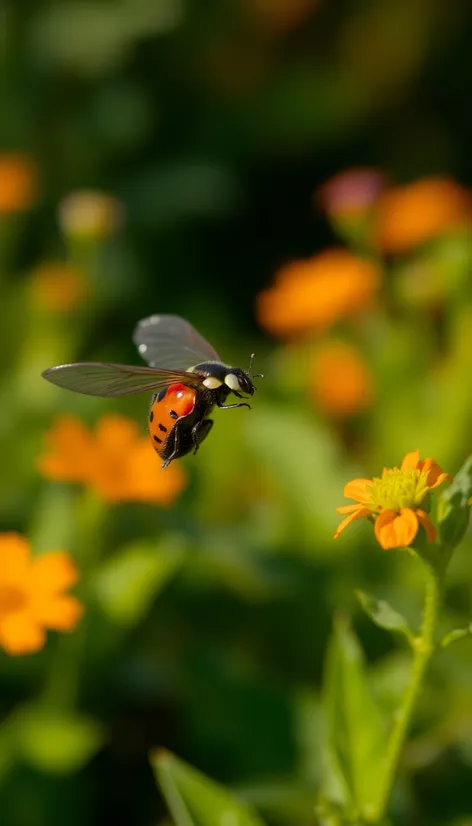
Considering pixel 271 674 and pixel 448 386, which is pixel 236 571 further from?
pixel 448 386

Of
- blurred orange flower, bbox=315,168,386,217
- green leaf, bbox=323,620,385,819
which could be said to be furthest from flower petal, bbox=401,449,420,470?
blurred orange flower, bbox=315,168,386,217

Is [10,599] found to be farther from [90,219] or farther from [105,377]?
[90,219]

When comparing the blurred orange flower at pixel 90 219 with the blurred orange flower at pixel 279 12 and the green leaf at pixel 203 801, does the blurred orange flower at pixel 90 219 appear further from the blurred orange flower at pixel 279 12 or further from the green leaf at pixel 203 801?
the blurred orange flower at pixel 279 12

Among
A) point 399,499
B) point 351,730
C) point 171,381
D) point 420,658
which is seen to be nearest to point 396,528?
point 399,499

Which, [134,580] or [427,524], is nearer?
[427,524]

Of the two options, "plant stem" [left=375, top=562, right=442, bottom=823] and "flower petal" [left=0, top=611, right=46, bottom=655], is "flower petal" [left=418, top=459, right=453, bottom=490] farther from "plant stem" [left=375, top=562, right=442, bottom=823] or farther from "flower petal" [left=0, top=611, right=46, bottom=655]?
"flower petal" [left=0, top=611, right=46, bottom=655]

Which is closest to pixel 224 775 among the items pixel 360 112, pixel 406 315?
pixel 406 315
